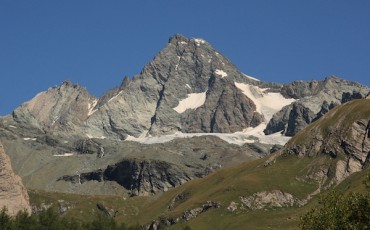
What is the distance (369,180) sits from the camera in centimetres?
9488

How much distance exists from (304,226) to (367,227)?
10.7 metres

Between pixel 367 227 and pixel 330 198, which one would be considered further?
pixel 330 198

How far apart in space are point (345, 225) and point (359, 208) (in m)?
3.13

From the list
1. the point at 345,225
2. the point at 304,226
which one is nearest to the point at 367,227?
the point at 345,225

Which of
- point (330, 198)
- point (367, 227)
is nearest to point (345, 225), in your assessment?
point (367, 227)

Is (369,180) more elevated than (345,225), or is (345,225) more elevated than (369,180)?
(369,180)

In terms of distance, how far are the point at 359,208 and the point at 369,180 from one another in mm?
4040

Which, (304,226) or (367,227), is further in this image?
(304,226)

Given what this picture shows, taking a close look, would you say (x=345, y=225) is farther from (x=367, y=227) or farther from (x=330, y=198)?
(x=330, y=198)

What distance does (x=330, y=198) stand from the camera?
101 meters

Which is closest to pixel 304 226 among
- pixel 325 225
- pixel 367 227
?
pixel 325 225

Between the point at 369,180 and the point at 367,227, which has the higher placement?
the point at 369,180

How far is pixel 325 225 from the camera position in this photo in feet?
316

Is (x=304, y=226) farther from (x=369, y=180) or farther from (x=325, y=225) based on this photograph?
(x=369, y=180)
